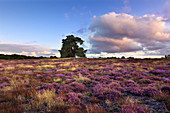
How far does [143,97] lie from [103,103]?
255 centimetres

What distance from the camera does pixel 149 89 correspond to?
22.1 ft

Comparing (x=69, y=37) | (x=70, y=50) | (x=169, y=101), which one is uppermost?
(x=69, y=37)

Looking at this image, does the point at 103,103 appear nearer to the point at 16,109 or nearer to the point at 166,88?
the point at 16,109

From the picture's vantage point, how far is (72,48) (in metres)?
54.8

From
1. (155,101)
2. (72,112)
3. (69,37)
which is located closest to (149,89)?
(155,101)

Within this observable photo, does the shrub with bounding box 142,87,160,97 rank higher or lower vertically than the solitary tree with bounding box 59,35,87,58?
lower

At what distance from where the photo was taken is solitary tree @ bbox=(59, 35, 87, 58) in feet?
176

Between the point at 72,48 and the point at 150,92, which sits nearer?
the point at 150,92

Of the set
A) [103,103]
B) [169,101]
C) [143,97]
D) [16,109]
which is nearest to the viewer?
[16,109]

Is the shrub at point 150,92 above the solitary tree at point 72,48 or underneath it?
underneath

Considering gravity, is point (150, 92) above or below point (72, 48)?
below

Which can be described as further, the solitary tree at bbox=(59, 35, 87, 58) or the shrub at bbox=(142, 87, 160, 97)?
the solitary tree at bbox=(59, 35, 87, 58)

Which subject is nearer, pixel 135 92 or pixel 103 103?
pixel 103 103

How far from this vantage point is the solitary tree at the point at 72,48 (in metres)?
53.7
